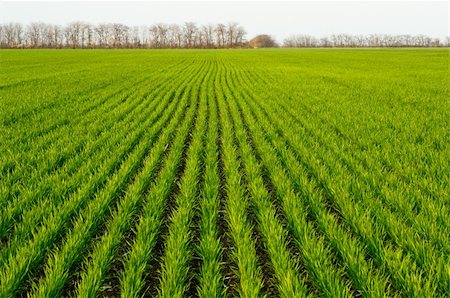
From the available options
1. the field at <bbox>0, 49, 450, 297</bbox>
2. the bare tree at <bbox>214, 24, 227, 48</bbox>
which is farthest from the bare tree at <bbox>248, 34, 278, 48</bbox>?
the field at <bbox>0, 49, 450, 297</bbox>

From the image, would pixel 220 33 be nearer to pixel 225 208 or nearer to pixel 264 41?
pixel 264 41

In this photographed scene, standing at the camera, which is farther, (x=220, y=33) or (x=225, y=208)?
(x=220, y=33)

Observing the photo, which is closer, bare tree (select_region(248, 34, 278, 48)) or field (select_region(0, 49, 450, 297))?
field (select_region(0, 49, 450, 297))

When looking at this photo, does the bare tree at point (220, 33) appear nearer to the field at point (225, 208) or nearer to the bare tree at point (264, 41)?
the bare tree at point (264, 41)

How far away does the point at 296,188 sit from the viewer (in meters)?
5.03

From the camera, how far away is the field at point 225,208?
288 cm

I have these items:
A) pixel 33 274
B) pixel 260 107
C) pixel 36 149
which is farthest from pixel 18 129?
pixel 260 107

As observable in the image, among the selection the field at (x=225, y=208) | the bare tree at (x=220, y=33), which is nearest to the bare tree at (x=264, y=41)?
the bare tree at (x=220, y=33)

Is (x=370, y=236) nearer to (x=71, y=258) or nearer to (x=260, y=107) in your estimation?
(x=71, y=258)

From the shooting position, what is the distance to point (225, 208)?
178 inches

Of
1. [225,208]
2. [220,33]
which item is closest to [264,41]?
[220,33]

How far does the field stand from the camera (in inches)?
113

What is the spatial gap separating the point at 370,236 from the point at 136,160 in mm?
4283

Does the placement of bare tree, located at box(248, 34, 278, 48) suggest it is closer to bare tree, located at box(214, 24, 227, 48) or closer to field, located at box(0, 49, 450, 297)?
bare tree, located at box(214, 24, 227, 48)
